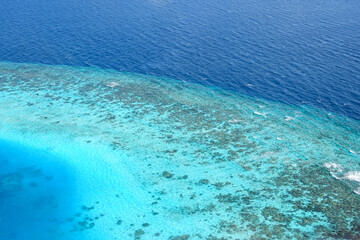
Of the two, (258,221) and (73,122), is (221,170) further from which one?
(73,122)

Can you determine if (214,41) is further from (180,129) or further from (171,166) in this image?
(171,166)

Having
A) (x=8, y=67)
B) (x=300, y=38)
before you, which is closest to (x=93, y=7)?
(x=8, y=67)

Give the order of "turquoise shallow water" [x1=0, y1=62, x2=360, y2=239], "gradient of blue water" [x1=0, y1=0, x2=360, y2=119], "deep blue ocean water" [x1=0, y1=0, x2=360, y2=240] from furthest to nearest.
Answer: "gradient of blue water" [x1=0, y1=0, x2=360, y2=119], "deep blue ocean water" [x1=0, y1=0, x2=360, y2=240], "turquoise shallow water" [x1=0, y1=62, x2=360, y2=239]

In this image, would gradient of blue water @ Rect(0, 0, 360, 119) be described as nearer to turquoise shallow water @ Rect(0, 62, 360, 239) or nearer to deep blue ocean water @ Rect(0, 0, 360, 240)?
deep blue ocean water @ Rect(0, 0, 360, 240)

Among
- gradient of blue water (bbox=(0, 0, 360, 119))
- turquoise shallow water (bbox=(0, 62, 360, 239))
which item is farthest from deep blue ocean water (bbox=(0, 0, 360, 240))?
gradient of blue water (bbox=(0, 0, 360, 119))

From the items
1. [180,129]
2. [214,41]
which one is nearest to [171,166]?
[180,129]

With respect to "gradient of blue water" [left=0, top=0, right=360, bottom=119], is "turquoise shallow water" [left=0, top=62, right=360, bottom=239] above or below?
below

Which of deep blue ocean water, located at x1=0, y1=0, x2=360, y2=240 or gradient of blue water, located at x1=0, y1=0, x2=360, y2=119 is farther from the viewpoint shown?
gradient of blue water, located at x1=0, y1=0, x2=360, y2=119

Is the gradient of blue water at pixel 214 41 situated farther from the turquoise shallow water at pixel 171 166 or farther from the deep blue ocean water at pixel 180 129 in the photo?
the turquoise shallow water at pixel 171 166
